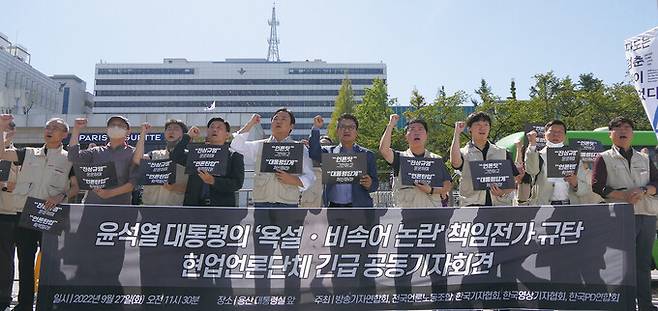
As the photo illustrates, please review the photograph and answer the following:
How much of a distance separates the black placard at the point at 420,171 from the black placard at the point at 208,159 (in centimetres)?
190

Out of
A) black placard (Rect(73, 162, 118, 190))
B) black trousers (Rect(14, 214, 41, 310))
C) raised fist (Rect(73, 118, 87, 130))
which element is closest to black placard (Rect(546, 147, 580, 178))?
black placard (Rect(73, 162, 118, 190))

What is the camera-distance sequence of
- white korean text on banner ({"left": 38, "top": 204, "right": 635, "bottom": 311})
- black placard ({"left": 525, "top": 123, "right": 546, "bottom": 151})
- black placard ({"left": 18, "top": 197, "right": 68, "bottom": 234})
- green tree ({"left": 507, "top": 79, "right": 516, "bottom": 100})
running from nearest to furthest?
white korean text on banner ({"left": 38, "top": 204, "right": 635, "bottom": 311})
black placard ({"left": 18, "top": 197, "right": 68, "bottom": 234})
black placard ({"left": 525, "top": 123, "right": 546, "bottom": 151})
green tree ({"left": 507, "top": 79, "right": 516, "bottom": 100})

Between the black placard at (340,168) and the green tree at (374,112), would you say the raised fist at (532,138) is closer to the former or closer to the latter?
the black placard at (340,168)

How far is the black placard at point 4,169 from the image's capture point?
561 centimetres

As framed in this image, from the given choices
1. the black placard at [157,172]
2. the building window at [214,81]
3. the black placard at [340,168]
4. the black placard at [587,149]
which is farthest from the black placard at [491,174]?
the building window at [214,81]

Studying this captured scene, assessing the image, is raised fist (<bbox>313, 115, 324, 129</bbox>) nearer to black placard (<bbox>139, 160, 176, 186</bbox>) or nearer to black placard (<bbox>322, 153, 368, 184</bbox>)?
black placard (<bbox>322, 153, 368, 184</bbox>)

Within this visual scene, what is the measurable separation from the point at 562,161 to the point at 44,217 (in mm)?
5483

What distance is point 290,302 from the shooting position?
4590 millimetres

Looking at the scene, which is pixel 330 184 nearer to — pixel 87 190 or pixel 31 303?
pixel 87 190

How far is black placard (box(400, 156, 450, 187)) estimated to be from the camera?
5.20 metres

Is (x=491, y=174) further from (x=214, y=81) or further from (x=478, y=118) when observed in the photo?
(x=214, y=81)

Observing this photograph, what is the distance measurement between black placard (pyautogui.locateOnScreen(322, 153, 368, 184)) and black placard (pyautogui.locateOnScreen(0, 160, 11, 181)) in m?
3.65

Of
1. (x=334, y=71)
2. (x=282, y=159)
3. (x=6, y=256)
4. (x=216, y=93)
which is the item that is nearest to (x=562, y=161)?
(x=282, y=159)

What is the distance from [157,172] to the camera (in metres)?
5.44
